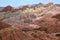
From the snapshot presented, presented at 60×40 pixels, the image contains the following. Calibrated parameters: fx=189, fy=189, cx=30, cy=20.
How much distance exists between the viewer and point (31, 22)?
6660 millimetres

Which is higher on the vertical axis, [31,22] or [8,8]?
[8,8]

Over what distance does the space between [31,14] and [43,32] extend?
0.89m

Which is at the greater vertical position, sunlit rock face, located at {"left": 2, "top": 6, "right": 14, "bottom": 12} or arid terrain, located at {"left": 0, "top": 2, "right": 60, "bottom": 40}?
sunlit rock face, located at {"left": 2, "top": 6, "right": 14, "bottom": 12}

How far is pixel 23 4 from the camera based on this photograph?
7.14 m

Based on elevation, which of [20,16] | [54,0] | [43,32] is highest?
[54,0]

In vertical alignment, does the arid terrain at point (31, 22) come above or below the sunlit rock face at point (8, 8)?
below

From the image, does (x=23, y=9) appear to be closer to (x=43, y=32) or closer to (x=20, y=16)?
(x=20, y=16)

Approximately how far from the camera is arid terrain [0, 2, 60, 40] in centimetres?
622

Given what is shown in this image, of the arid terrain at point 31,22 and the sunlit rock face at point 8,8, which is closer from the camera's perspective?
the arid terrain at point 31,22

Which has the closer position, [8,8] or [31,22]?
[31,22]

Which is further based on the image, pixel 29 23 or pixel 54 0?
pixel 54 0

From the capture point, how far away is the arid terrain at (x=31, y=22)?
6219 mm

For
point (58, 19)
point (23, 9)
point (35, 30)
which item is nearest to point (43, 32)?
point (35, 30)

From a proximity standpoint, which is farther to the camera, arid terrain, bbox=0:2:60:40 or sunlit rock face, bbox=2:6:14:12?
sunlit rock face, bbox=2:6:14:12
